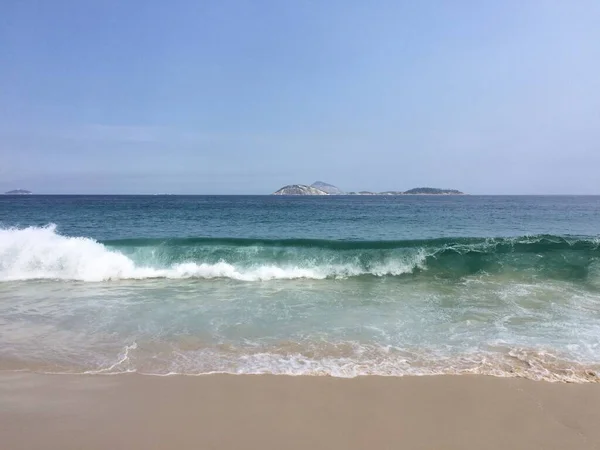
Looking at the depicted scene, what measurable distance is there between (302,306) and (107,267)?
7.87m

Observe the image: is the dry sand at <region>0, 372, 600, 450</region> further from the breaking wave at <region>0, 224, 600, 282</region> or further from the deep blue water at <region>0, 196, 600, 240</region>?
the deep blue water at <region>0, 196, 600, 240</region>

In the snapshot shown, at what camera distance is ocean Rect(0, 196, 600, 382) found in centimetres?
584

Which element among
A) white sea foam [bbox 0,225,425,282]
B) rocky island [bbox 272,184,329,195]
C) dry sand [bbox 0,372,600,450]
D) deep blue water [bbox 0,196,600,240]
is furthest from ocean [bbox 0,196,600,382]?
rocky island [bbox 272,184,329,195]

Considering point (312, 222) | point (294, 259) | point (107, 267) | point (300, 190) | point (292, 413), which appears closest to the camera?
point (292, 413)

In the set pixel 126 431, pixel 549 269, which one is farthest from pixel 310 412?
pixel 549 269

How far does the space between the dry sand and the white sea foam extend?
25.7 ft

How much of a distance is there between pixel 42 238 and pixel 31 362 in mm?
10856

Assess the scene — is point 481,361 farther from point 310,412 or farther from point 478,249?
point 478,249

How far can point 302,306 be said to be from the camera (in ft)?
29.8

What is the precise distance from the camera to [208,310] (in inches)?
342

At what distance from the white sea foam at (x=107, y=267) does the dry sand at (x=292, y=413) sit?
783 centimetres

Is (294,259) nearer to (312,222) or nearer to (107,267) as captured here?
(107,267)

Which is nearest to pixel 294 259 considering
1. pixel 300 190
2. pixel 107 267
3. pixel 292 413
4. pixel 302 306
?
pixel 302 306

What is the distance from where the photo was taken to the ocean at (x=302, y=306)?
5836mm
